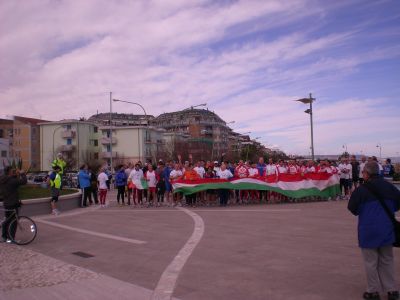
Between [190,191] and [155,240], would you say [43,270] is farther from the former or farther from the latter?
[190,191]

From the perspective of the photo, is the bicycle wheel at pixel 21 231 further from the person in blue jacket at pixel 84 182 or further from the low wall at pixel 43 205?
the person in blue jacket at pixel 84 182

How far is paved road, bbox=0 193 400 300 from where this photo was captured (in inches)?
253

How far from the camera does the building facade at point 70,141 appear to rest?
95.7 m

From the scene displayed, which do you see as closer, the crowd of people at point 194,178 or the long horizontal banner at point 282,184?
the long horizontal banner at point 282,184

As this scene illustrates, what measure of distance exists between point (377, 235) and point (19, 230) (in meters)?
8.33

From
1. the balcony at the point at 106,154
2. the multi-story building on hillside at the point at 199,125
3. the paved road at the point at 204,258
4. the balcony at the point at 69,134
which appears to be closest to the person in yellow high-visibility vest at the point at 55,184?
the paved road at the point at 204,258

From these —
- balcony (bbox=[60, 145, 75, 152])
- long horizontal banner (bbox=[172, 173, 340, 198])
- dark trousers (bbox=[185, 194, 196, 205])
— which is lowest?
dark trousers (bbox=[185, 194, 196, 205])

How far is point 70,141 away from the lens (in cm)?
9744

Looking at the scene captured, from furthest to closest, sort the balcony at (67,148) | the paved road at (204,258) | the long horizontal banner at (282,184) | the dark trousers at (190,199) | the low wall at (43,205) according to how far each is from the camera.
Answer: the balcony at (67,148), the dark trousers at (190,199), the long horizontal banner at (282,184), the low wall at (43,205), the paved road at (204,258)

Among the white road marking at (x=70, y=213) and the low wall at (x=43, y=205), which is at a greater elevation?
the low wall at (x=43, y=205)

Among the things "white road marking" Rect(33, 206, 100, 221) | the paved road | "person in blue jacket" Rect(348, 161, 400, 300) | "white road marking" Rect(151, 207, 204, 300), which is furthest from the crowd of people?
"person in blue jacket" Rect(348, 161, 400, 300)

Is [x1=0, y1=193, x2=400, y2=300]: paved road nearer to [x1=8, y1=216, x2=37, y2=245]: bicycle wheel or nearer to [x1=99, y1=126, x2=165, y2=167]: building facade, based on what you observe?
[x1=8, y1=216, x2=37, y2=245]: bicycle wheel

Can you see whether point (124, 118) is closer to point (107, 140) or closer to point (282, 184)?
point (107, 140)

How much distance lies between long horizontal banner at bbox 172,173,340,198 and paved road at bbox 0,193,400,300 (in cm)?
470
